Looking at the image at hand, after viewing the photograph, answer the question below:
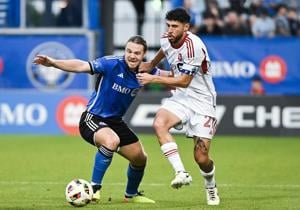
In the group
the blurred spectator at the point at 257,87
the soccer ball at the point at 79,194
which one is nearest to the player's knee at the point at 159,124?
the soccer ball at the point at 79,194

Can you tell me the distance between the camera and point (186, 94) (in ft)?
35.3

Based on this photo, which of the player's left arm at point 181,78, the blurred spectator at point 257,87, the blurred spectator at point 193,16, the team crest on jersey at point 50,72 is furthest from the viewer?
the team crest on jersey at point 50,72

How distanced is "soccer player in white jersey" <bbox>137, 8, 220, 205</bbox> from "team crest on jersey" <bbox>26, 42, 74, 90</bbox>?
13.3 m

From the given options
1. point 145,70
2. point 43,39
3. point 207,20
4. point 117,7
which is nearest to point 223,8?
point 207,20

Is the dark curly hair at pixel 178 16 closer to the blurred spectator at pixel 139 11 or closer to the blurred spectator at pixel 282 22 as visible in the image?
the blurred spectator at pixel 282 22

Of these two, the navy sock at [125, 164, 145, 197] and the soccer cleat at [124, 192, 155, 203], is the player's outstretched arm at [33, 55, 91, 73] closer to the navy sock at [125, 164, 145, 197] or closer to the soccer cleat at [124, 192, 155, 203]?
the navy sock at [125, 164, 145, 197]

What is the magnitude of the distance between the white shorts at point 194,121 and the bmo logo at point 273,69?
12.6 m

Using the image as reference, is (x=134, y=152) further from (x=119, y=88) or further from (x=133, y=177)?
(x=119, y=88)

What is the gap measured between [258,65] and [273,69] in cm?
40

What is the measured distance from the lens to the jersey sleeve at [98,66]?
34.2ft

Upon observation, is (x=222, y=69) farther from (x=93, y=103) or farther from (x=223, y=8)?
(x=93, y=103)

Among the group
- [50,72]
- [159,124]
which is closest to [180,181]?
[159,124]

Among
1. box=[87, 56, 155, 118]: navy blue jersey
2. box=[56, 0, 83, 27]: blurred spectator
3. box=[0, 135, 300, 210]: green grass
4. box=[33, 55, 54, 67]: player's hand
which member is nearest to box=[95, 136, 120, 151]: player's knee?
box=[87, 56, 155, 118]: navy blue jersey

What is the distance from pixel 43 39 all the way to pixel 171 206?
48.0 feet
